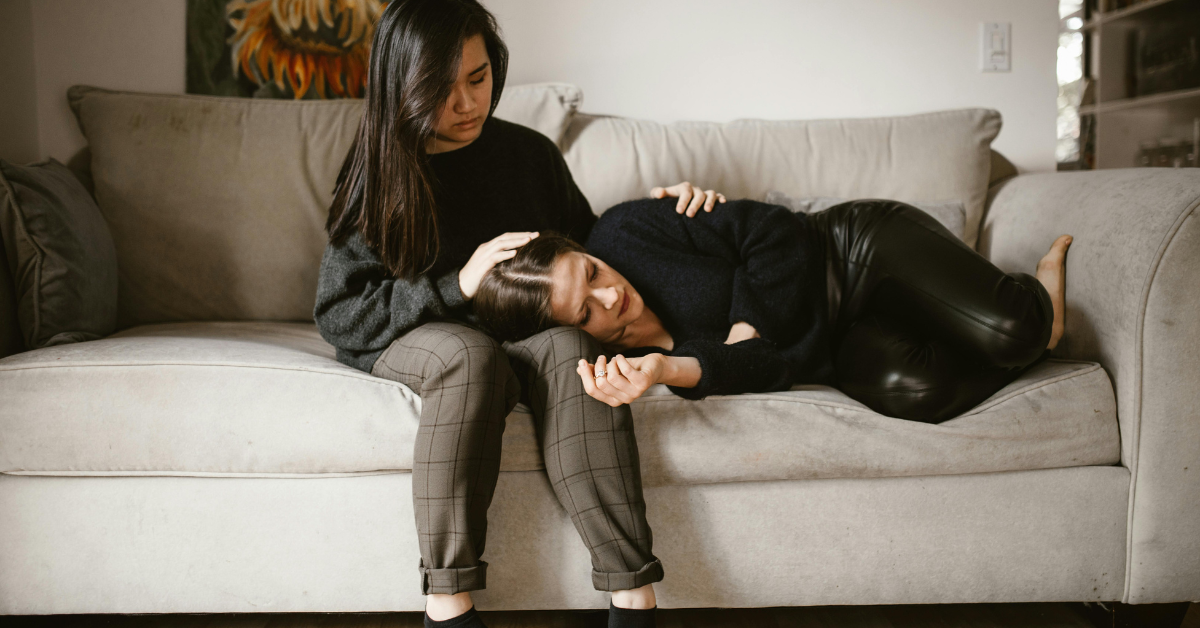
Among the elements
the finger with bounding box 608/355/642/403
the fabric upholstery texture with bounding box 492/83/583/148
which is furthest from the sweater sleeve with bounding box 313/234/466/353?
the fabric upholstery texture with bounding box 492/83/583/148

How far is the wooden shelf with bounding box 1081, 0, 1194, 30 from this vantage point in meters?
2.52

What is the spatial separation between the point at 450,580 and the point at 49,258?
0.89 metres

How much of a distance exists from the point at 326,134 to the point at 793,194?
107 centimetres

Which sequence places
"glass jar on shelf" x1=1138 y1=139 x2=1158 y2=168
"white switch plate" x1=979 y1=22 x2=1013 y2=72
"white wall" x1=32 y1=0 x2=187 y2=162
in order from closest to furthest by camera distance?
"white wall" x1=32 y1=0 x2=187 y2=162 < "white switch plate" x1=979 y1=22 x2=1013 y2=72 < "glass jar on shelf" x1=1138 y1=139 x2=1158 y2=168

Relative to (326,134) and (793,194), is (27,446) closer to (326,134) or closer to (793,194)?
(326,134)

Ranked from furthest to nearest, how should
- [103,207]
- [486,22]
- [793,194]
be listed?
1. [793,194]
2. [103,207]
3. [486,22]

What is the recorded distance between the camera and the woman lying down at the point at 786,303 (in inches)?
38.1

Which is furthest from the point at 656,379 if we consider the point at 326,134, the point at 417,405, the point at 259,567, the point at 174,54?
the point at 174,54

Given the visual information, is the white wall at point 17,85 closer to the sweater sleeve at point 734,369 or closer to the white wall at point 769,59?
the white wall at point 769,59

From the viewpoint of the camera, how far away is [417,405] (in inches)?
36.9

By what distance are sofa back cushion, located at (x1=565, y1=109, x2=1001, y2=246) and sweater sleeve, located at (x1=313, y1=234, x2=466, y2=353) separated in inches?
23.5

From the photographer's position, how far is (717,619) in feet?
3.46

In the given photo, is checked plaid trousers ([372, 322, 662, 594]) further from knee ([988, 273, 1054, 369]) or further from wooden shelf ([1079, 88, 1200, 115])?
wooden shelf ([1079, 88, 1200, 115])

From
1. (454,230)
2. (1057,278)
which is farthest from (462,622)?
(1057,278)
